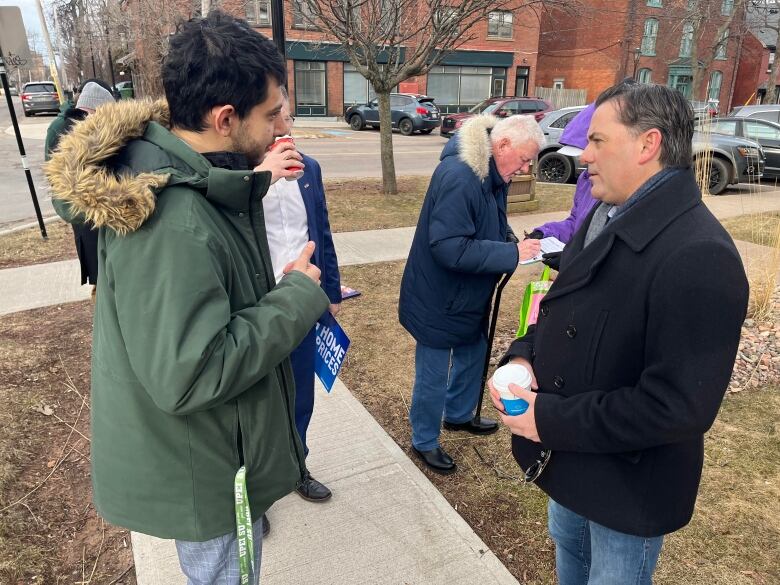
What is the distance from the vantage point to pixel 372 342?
4.69 meters

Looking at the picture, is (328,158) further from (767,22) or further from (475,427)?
(767,22)

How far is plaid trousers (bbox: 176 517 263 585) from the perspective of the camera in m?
1.55

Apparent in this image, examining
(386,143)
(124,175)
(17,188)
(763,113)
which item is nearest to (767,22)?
(763,113)

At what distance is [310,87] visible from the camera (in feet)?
95.3

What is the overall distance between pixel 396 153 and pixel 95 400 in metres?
16.6

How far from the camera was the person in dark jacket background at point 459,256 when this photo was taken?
2695 millimetres

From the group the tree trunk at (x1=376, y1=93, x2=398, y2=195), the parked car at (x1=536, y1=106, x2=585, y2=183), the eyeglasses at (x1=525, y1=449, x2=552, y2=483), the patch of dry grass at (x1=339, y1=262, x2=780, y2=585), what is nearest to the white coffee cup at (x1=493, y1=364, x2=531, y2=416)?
the eyeglasses at (x1=525, y1=449, x2=552, y2=483)

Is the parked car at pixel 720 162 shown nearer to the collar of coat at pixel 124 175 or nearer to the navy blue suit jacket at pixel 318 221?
the navy blue suit jacket at pixel 318 221

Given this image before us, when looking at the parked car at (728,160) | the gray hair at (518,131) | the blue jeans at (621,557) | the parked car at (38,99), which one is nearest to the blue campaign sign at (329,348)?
the gray hair at (518,131)

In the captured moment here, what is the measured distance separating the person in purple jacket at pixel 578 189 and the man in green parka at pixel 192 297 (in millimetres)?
1907

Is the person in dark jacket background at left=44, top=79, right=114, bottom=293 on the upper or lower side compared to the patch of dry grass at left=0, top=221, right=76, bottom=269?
upper

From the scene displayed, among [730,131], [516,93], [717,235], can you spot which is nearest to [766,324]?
[717,235]

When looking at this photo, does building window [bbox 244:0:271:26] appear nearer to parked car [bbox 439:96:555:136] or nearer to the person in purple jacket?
parked car [bbox 439:96:555:136]

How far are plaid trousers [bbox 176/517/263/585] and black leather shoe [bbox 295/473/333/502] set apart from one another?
1.20 m
